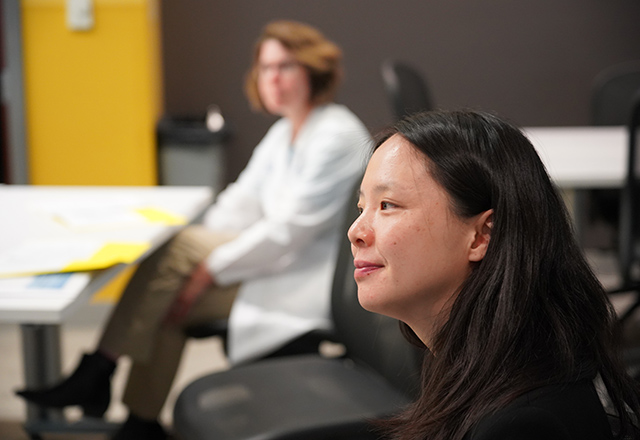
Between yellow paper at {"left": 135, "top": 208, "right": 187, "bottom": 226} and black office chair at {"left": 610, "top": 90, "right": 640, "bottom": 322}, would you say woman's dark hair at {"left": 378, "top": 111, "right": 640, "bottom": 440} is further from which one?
black office chair at {"left": 610, "top": 90, "right": 640, "bottom": 322}

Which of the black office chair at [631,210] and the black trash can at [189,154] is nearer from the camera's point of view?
the black office chair at [631,210]

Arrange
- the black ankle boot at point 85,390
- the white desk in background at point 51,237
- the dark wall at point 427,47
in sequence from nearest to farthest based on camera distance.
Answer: the white desk in background at point 51,237
the black ankle boot at point 85,390
the dark wall at point 427,47

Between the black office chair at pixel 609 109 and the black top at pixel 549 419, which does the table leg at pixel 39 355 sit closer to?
the black top at pixel 549 419

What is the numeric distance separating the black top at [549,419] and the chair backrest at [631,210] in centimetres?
151

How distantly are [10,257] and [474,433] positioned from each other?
1.17 m

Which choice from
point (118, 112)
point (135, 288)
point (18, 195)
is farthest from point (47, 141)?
point (135, 288)

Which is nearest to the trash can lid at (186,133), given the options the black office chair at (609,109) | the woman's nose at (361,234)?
the black office chair at (609,109)

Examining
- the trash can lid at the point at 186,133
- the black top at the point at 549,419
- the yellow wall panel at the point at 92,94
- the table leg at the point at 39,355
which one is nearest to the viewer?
the black top at the point at 549,419

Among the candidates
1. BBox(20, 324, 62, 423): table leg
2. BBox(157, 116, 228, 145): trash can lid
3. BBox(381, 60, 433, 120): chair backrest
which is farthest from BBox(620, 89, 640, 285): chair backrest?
BBox(157, 116, 228, 145): trash can lid

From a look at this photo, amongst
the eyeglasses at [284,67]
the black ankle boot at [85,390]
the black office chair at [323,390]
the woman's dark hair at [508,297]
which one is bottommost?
the black ankle boot at [85,390]

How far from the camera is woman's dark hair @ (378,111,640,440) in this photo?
2.29 feet

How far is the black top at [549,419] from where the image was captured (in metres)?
0.64

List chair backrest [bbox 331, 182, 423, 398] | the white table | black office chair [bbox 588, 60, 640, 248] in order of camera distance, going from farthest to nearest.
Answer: black office chair [bbox 588, 60, 640, 248] < the white table < chair backrest [bbox 331, 182, 423, 398]

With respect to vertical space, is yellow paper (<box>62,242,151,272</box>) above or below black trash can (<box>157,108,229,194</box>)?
above
